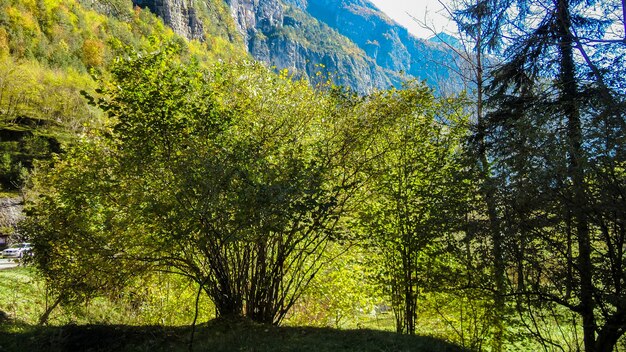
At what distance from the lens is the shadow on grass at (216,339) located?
6.15 m

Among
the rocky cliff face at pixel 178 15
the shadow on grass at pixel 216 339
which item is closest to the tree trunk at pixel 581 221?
the shadow on grass at pixel 216 339

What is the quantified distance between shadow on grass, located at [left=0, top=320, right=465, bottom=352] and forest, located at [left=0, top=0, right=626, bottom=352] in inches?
25.0

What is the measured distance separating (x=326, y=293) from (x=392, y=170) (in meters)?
3.47

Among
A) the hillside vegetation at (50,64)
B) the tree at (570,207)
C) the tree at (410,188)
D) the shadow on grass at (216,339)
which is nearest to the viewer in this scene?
the tree at (570,207)

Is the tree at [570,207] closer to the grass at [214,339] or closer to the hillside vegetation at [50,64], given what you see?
the grass at [214,339]

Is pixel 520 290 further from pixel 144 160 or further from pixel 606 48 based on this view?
pixel 144 160

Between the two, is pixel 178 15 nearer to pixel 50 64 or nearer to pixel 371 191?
pixel 50 64

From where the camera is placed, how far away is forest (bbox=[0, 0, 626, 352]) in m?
5.42

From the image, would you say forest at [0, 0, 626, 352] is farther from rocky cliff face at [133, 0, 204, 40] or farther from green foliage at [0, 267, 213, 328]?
rocky cliff face at [133, 0, 204, 40]

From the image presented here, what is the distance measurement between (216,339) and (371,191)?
4.28m

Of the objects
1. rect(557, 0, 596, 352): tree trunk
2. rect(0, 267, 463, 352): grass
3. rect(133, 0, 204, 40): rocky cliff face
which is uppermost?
rect(133, 0, 204, 40): rocky cliff face

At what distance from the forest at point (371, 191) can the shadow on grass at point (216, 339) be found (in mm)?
636

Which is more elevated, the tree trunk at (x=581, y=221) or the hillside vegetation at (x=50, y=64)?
the hillside vegetation at (x=50, y=64)

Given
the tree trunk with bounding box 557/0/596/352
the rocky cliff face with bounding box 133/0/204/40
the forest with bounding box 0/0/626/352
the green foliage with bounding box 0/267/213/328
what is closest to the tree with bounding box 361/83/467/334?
the forest with bounding box 0/0/626/352
